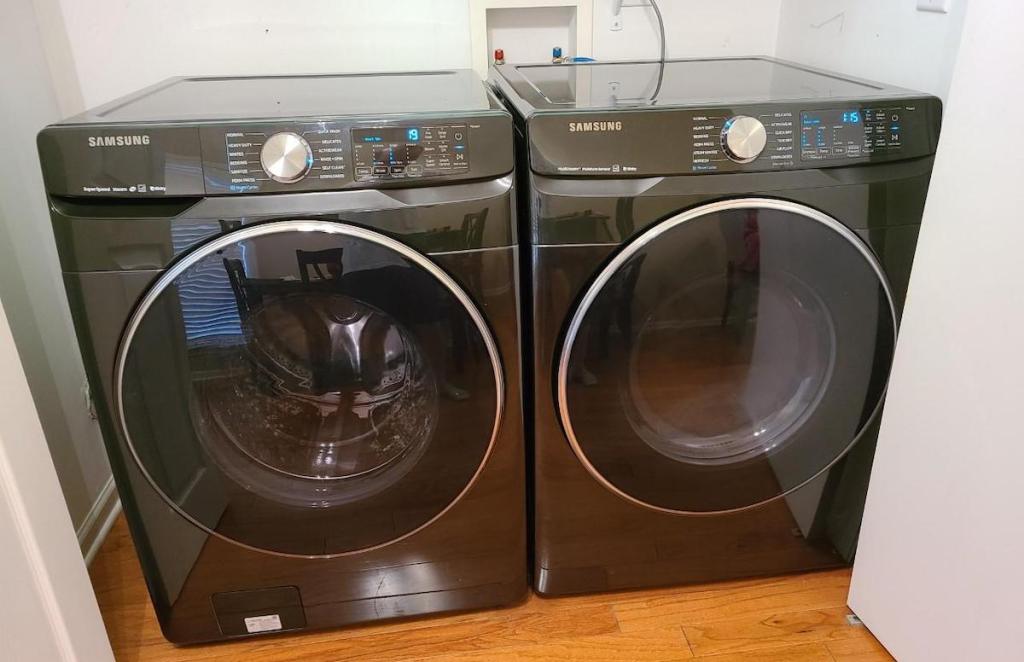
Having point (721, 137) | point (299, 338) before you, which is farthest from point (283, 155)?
point (721, 137)

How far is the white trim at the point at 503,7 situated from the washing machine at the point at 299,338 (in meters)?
0.33

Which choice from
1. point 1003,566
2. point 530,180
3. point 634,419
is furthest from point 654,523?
point 530,180

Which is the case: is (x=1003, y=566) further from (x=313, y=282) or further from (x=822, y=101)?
(x=313, y=282)

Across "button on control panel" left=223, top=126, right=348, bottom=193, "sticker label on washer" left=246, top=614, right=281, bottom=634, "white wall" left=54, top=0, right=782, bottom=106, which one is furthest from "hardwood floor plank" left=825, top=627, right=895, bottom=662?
"white wall" left=54, top=0, right=782, bottom=106

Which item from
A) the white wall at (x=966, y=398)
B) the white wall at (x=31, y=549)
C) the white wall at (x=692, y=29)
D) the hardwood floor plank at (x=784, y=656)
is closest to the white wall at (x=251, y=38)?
the white wall at (x=692, y=29)

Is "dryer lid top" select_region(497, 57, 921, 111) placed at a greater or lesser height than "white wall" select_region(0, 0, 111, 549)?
greater

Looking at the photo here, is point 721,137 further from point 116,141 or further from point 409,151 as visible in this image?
point 116,141

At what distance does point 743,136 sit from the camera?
3.49ft

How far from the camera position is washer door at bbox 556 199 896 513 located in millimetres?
1091

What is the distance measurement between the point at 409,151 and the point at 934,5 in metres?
0.84

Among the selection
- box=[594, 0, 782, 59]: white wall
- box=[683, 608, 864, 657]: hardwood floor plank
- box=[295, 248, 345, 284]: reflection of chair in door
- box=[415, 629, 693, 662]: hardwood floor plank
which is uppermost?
box=[594, 0, 782, 59]: white wall

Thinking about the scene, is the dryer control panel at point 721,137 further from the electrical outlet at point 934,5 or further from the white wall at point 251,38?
the white wall at point 251,38

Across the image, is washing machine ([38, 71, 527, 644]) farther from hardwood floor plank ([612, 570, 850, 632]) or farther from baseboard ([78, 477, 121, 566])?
baseboard ([78, 477, 121, 566])

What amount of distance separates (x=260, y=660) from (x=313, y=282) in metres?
0.70
